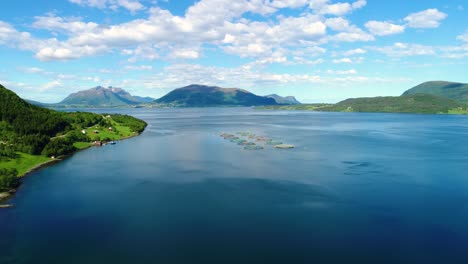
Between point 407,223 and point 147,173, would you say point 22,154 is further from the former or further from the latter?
point 407,223

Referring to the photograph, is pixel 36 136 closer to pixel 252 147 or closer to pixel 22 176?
pixel 22 176

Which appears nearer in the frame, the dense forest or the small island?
the small island

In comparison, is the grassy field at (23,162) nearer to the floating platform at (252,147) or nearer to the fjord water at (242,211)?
the fjord water at (242,211)

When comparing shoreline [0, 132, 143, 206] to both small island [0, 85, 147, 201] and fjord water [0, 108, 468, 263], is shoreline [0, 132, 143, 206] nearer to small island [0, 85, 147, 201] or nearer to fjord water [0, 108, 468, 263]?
small island [0, 85, 147, 201]

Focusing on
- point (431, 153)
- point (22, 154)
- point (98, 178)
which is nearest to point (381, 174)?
point (431, 153)

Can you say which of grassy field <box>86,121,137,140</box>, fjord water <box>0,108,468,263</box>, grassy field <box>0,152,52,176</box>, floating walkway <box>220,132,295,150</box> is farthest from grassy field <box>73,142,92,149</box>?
Result: floating walkway <box>220,132,295,150</box>

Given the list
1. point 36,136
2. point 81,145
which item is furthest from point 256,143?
point 36,136
